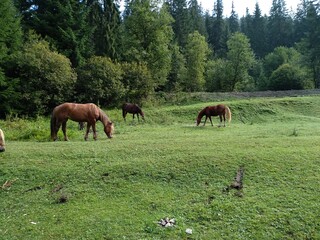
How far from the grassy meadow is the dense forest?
40.2ft

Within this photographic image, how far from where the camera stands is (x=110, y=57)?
33.1 m

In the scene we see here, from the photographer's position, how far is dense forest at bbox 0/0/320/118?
21656 millimetres

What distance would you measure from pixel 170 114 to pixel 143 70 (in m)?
6.16

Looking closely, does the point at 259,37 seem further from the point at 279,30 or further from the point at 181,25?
the point at 181,25

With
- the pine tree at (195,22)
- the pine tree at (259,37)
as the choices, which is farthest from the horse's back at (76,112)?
the pine tree at (259,37)

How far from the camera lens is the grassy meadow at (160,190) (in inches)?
252

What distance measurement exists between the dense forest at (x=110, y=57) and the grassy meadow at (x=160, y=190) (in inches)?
482

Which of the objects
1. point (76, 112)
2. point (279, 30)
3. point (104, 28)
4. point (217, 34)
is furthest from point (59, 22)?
point (279, 30)

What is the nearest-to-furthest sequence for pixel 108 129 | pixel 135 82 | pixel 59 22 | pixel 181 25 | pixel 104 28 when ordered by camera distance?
pixel 108 129 → pixel 135 82 → pixel 59 22 → pixel 104 28 → pixel 181 25

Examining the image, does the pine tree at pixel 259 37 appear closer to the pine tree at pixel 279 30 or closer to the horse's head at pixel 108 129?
the pine tree at pixel 279 30

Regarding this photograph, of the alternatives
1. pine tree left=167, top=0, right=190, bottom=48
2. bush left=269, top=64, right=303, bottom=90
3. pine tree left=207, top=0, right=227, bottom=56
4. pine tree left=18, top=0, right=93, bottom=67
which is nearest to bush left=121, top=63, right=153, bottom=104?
pine tree left=18, top=0, right=93, bottom=67

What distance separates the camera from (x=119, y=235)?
243 inches

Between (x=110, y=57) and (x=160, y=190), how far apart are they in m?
27.1

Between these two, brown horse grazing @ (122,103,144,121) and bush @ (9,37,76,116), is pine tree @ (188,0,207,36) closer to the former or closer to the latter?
brown horse grazing @ (122,103,144,121)
